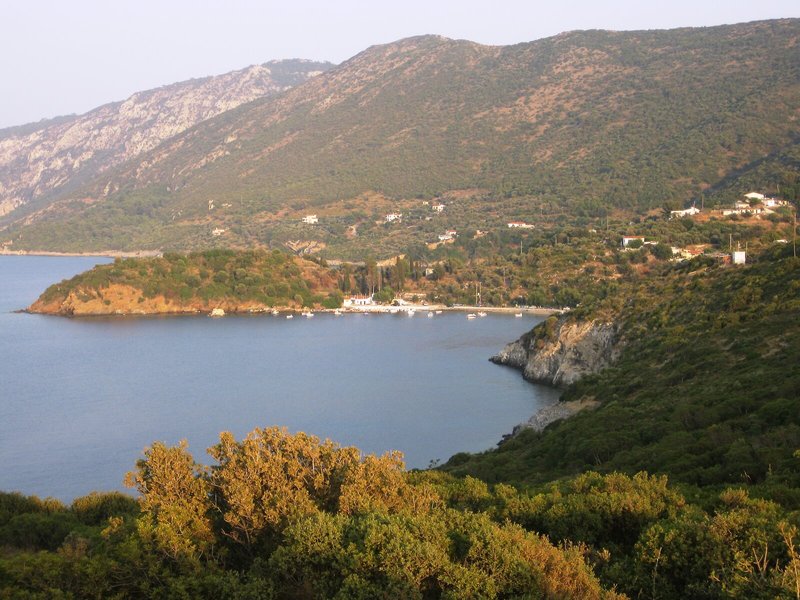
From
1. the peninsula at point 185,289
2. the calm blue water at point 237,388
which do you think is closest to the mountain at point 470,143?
the peninsula at point 185,289

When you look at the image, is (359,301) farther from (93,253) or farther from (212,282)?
(93,253)

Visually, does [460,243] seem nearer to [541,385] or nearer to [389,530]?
[541,385]

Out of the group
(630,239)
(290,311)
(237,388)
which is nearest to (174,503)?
(237,388)

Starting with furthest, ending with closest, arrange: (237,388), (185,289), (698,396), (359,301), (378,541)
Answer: (185,289)
(359,301)
(237,388)
(698,396)
(378,541)

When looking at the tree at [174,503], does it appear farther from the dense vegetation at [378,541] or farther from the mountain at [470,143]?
the mountain at [470,143]

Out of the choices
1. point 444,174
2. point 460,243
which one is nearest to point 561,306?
point 460,243

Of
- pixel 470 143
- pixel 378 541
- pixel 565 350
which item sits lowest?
pixel 565 350

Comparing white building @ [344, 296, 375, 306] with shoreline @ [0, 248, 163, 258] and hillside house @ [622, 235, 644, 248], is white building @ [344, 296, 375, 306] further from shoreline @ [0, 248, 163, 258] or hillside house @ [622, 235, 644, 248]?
shoreline @ [0, 248, 163, 258]
